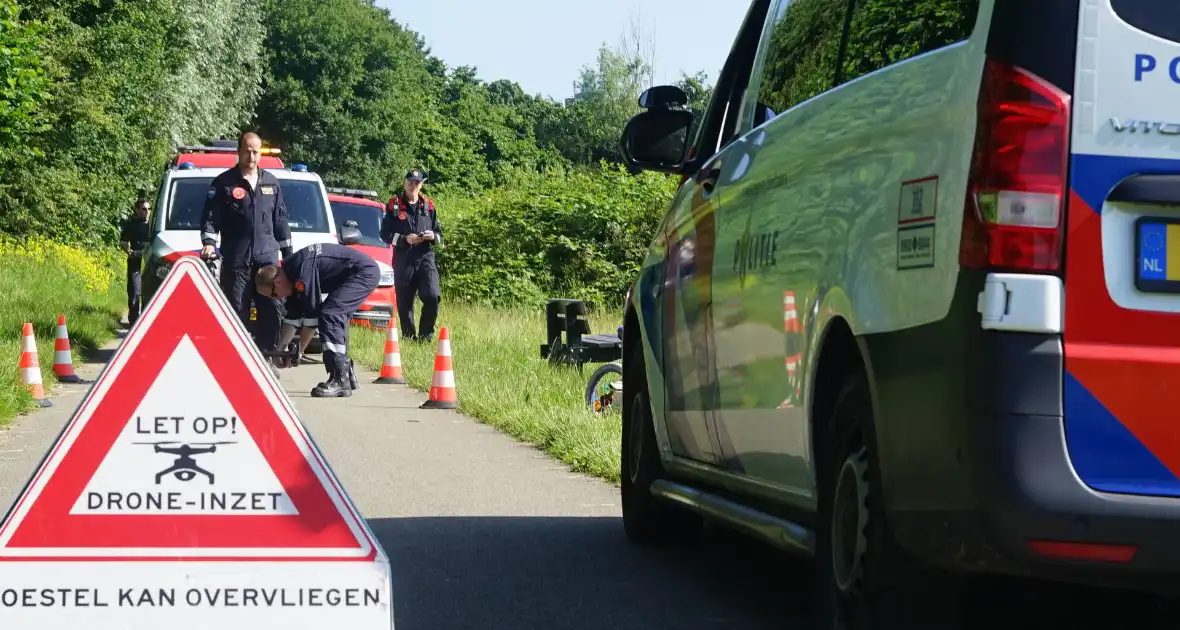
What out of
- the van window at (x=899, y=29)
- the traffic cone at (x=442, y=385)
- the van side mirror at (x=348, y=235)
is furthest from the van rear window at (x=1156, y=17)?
the van side mirror at (x=348, y=235)

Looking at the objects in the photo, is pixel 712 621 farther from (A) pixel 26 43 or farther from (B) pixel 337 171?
(B) pixel 337 171

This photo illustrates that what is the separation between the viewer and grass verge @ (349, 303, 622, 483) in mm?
10227

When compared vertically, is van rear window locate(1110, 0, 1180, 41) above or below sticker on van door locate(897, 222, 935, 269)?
above

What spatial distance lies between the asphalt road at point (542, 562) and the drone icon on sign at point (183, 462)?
1.62m

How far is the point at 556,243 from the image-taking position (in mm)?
33188

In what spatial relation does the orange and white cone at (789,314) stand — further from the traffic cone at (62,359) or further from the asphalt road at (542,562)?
the traffic cone at (62,359)

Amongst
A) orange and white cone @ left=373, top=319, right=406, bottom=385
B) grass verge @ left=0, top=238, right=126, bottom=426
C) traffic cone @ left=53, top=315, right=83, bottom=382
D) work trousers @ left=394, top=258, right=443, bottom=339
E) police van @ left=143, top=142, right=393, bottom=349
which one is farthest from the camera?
work trousers @ left=394, top=258, right=443, bottom=339

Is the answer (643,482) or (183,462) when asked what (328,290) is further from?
(183,462)

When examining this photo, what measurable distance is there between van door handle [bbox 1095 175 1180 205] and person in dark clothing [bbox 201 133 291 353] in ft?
39.5

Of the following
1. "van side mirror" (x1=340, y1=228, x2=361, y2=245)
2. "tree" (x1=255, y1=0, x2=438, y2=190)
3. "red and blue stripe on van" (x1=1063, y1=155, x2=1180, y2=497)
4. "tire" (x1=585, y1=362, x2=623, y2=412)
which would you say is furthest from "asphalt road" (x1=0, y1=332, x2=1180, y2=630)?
"tree" (x1=255, y1=0, x2=438, y2=190)

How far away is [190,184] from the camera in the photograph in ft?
64.8

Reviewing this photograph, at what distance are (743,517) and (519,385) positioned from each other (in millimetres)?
8775

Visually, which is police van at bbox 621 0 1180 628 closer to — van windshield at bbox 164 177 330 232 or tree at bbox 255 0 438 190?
van windshield at bbox 164 177 330 232

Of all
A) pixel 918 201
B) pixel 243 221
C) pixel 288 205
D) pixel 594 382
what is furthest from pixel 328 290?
pixel 918 201
